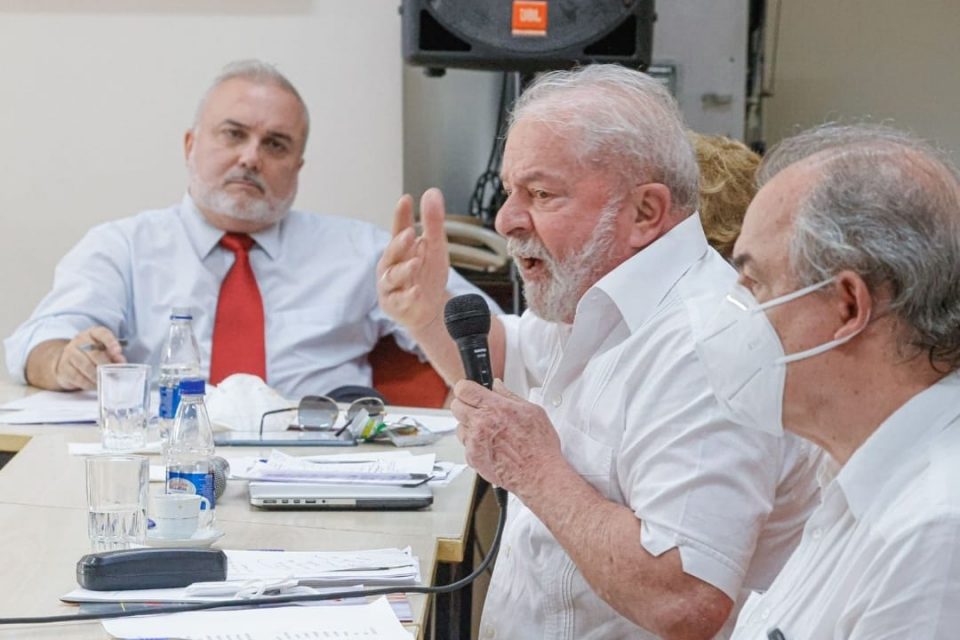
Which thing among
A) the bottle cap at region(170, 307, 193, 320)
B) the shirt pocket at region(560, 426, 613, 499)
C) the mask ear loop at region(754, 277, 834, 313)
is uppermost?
the mask ear loop at region(754, 277, 834, 313)

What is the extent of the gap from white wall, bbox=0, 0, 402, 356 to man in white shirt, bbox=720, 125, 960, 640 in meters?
2.57

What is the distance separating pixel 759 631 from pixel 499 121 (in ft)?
10.7

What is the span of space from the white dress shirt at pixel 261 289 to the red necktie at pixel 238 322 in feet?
0.06

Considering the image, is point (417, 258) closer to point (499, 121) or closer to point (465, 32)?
point (465, 32)

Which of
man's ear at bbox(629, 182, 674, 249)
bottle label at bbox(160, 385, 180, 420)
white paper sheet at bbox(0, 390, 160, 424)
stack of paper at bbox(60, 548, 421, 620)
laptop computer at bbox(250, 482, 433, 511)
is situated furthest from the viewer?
white paper sheet at bbox(0, 390, 160, 424)

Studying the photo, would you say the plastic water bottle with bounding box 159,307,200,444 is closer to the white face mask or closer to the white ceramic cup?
the white ceramic cup

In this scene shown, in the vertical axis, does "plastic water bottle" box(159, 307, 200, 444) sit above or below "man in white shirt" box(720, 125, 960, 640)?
below

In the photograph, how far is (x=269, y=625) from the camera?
1299 millimetres

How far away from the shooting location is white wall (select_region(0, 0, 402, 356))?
369 cm

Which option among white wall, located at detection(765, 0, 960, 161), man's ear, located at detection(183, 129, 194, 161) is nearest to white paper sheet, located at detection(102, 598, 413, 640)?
man's ear, located at detection(183, 129, 194, 161)

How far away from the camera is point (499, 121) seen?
4.36 metres

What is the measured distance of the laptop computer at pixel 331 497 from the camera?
6.01 feet

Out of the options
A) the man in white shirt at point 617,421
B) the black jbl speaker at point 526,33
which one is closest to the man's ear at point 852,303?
the man in white shirt at point 617,421

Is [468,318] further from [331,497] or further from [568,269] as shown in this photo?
[331,497]
